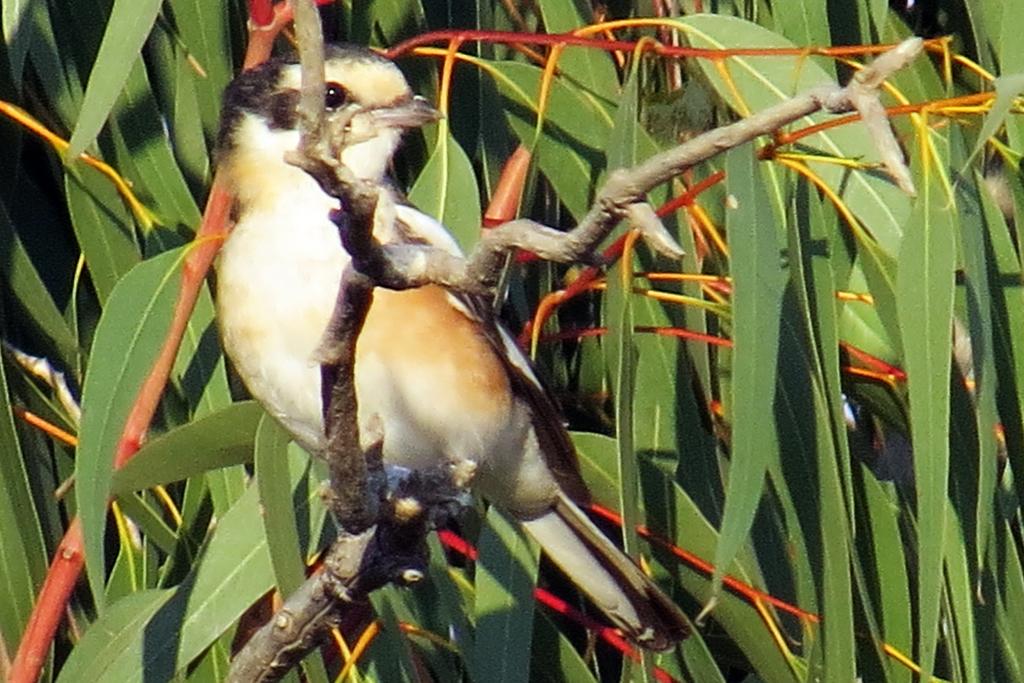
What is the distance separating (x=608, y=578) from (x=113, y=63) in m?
0.90

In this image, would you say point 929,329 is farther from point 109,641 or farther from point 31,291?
point 31,291

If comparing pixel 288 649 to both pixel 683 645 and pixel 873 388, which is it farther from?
pixel 873 388

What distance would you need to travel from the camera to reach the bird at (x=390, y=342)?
7.72 ft

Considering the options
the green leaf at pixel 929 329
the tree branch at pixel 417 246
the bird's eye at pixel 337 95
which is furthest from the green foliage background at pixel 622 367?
the tree branch at pixel 417 246

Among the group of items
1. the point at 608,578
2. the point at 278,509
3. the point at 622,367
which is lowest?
the point at 608,578

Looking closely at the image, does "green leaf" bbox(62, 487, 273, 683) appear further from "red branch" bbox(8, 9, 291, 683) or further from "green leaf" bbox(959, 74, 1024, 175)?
"green leaf" bbox(959, 74, 1024, 175)

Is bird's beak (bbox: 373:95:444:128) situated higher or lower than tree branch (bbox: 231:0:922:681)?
lower

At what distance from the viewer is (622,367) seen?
6.88ft

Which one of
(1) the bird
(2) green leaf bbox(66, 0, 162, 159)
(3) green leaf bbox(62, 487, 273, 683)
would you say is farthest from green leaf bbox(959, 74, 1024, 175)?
(3) green leaf bbox(62, 487, 273, 683)

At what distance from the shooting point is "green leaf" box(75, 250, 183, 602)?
2.07 m

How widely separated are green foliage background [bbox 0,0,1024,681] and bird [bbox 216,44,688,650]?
0.06 m

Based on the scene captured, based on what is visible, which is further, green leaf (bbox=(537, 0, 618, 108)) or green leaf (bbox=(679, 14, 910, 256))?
green leaf (bbox=(537, 0, 618, 108))

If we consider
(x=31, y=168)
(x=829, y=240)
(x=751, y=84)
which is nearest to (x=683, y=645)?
(x=829, y=240)

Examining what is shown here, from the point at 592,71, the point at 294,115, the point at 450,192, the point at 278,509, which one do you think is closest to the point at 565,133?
the point at 592,71
